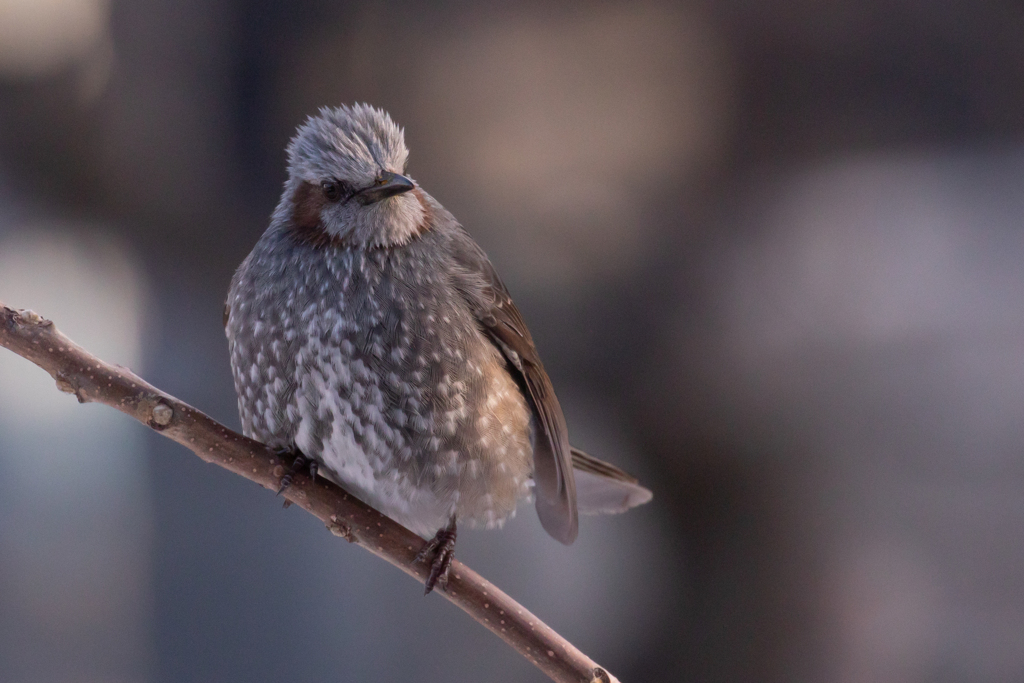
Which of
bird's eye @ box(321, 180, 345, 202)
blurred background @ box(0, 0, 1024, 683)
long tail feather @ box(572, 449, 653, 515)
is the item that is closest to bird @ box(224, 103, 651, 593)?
bird's eye @ box(321, 180, 345, 202)

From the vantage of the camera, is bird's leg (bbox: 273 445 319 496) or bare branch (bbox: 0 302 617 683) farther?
bird's leg (bbox: 273 445 319 496)

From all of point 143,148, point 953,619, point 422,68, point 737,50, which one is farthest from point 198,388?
point 953,619

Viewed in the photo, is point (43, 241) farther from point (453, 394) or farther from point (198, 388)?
point (453, 394)

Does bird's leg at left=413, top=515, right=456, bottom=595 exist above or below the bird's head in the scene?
below

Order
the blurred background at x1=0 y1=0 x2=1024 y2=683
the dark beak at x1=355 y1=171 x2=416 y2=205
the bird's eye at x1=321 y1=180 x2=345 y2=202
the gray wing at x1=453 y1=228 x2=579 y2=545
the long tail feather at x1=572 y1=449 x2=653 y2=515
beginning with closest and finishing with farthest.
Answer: the dark beak at x1=355 y1=171 x2=416 y2=205, the bird's eye at x1=321 y1=180 x2=345 y2=202, the gray wing at x1=453 y1=228 x2=579 y2=545, the long tail feather at x1=572 y1=449 x2=653 y2=515, the blurred background at x1=0 y1=0 x2=1024 y2=683

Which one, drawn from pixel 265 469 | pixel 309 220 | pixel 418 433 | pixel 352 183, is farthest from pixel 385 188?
pixel 265 469

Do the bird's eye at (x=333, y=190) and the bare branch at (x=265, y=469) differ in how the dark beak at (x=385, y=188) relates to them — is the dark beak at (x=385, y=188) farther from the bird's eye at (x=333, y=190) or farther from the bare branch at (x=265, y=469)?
the bare branch at (x=265, y=469)

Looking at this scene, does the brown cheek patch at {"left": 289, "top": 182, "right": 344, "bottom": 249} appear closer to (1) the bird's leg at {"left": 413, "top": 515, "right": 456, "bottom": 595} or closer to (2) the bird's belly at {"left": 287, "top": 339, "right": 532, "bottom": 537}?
(2) the bird's belly at {"left": 287, "top": 339, "right": 532, "bottom": 537}

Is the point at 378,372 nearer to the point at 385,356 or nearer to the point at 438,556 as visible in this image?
the point at 385,356
